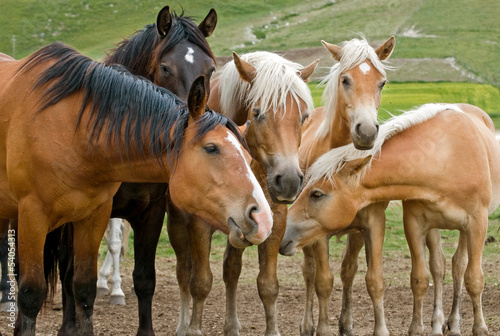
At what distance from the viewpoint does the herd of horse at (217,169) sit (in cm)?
399

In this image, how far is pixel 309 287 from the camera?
674 cm

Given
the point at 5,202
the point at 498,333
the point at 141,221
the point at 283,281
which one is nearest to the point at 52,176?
the point at 5,202

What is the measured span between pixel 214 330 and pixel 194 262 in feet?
3.83

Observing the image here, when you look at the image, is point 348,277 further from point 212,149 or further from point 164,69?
point 212,149

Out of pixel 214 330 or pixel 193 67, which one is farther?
pixel 214 330

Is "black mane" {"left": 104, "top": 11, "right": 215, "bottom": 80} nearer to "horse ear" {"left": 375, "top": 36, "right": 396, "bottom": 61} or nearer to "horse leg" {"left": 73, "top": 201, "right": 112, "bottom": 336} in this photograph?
"horse leg" {"left": 73, "top": 201, "right": 112, "bottom": 336}

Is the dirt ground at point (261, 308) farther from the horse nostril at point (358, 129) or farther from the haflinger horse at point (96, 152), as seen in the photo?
the haflinger horse at point (96, 152)

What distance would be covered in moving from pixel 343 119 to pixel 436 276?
5.96 ft

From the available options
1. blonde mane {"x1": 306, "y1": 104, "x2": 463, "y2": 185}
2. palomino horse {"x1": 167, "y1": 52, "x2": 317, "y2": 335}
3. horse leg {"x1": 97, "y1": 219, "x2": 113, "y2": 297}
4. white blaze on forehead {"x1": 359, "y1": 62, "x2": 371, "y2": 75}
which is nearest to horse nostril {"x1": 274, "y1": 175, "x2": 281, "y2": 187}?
palomino horse {"x1": 167, "y1": 52, "x2": 317, "y2": 335}

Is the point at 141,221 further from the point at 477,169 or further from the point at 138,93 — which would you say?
the point at 477,169

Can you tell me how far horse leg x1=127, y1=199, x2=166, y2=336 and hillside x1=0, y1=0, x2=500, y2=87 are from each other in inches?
1204

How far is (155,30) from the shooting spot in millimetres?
5684

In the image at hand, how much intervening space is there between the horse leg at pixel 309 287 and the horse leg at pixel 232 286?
62 centimetres

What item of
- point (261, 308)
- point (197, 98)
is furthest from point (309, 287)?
point (197, 98)
